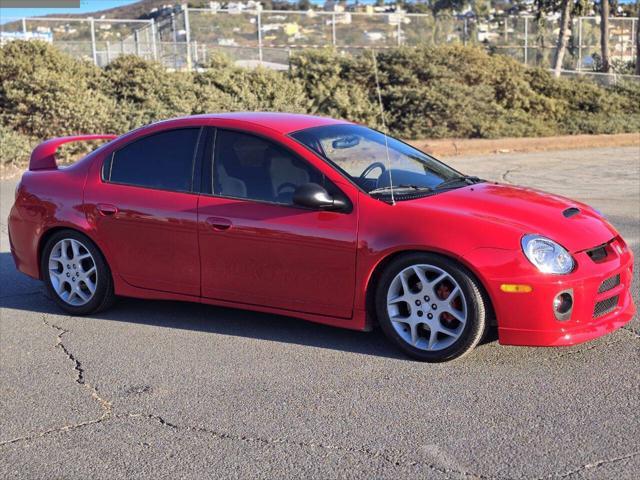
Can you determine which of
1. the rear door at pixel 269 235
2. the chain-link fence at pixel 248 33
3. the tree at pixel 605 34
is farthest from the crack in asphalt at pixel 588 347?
the tree at pixel 605 34

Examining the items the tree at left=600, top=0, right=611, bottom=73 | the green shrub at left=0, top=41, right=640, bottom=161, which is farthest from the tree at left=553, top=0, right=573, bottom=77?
the green shrub at left=0, top=41, right=640, bottom=161

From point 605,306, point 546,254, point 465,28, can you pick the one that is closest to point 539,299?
point 546,254

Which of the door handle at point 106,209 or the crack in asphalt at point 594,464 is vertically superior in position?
the door handle at point 106,209

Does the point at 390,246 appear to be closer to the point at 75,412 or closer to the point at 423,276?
the point at 423,276

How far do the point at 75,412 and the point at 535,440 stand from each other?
7.67 ft

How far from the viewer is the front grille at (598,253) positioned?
4.88m

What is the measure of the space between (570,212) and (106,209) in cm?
Result: 316

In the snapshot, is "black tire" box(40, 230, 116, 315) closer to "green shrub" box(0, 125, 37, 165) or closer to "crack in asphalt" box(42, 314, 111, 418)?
"crack in asphalt" box(42, 314, 111, 418)

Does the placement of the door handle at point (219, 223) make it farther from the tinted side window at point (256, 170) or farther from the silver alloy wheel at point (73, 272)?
the silver alloy wheel at point (73, 272)

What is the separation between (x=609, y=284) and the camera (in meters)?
4.89

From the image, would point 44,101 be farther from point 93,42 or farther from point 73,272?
point 73,272

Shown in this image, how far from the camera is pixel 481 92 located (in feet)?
61.1

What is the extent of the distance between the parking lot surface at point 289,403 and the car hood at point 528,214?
28.3 inches

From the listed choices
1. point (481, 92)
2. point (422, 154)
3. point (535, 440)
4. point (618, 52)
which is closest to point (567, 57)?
point (618, 52)
